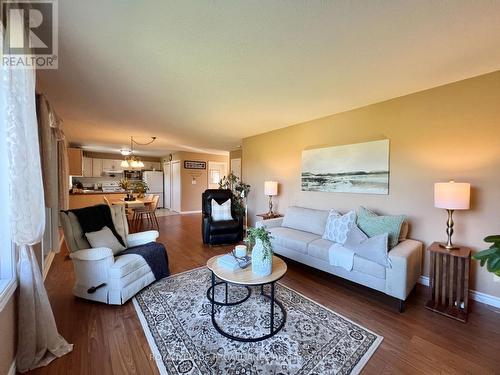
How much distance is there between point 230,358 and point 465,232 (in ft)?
8.91

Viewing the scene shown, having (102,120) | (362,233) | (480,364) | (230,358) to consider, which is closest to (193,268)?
(230,358)

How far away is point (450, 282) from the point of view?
211 centimetres

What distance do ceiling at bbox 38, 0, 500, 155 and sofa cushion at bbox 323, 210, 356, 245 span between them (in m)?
1.58

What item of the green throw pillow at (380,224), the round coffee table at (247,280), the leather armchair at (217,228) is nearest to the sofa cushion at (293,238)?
the green throw pillow at (380,224)

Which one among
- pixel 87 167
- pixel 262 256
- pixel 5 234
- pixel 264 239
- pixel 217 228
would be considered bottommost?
pixel 217 228

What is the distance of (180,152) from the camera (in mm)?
7734

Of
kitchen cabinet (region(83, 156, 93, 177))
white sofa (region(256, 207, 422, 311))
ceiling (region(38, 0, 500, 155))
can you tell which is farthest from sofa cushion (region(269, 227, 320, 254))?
kitchen cabinet (region(83, 156, 93, 177))

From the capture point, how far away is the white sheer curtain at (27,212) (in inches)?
50.3

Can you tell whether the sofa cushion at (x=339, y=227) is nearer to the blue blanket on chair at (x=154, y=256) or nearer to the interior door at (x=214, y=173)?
the blue blanket on chair at (x=154, y=256)

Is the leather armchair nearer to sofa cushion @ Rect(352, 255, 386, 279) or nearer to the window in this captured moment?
sofa cushion @ Rect(352, 255, 386, 279)

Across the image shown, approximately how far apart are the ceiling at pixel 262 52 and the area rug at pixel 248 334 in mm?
2362

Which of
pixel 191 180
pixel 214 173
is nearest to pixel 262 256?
pixel 191 180

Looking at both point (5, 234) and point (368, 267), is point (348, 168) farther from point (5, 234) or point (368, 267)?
point (5, 234)

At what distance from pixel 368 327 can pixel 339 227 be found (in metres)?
1.16
